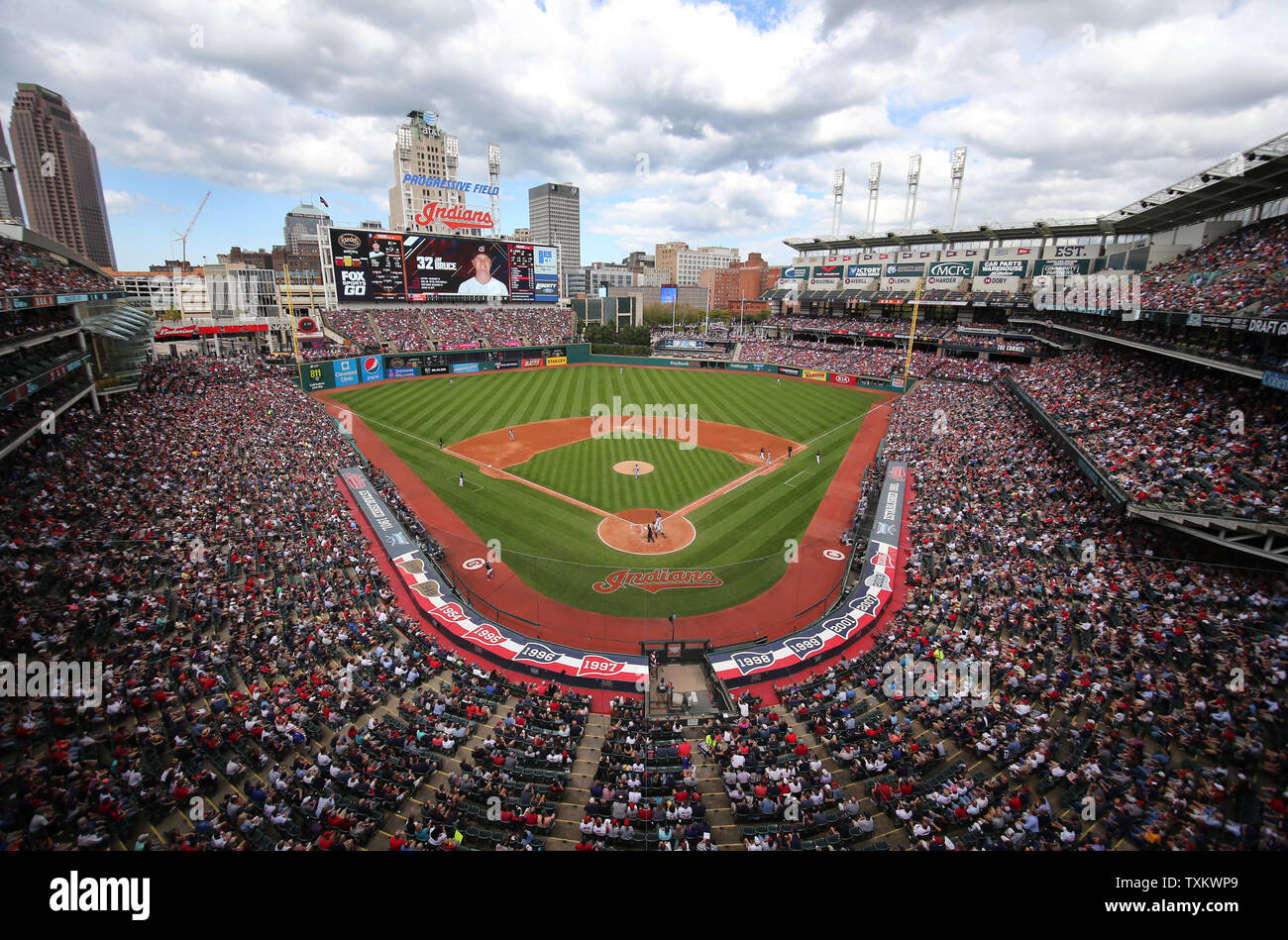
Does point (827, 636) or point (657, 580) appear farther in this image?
point (657, 580)

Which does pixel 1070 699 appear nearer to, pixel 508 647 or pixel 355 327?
pixel 508 647

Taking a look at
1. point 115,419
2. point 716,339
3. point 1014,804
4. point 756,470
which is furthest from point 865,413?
point 115,419

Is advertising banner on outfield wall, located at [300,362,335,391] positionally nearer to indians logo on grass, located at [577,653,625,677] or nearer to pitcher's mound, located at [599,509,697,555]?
pitcher's mound, located at [599,509,697,555]

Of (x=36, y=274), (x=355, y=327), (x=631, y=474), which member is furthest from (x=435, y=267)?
(x=631, y=474)

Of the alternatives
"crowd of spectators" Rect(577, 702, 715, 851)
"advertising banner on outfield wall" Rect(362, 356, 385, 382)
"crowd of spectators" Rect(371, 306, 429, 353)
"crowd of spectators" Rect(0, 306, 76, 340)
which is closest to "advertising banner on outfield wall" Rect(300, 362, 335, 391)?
"advertising banner on outfield wall" Rect(362, 356, 385, 382)

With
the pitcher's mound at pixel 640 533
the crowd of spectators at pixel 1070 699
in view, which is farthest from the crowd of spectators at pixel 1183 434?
the pitcher's mound at pixel 640 533

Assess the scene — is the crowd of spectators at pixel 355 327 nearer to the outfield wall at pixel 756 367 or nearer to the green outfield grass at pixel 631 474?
the outfield wall at pixel 756 367
